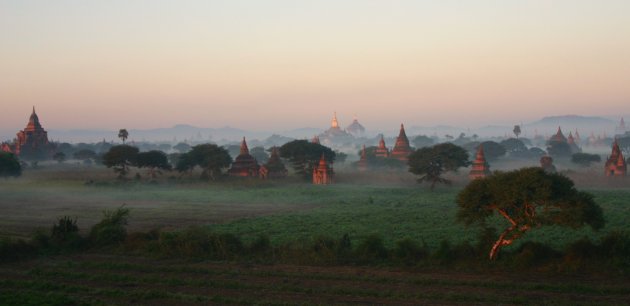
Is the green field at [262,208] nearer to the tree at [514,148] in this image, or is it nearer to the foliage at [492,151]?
the foliage at [492,151]

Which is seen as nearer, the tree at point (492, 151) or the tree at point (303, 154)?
the tree at point (303, 154)

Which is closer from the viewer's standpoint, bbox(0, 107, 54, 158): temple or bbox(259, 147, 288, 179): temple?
bbox(259, 147, 288, 179): temple

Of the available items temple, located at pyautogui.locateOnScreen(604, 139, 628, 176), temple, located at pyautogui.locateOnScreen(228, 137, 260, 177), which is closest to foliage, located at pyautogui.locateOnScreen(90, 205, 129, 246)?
temple, located at pyautogui.locateOnScreen(228, 137, 260, 177)

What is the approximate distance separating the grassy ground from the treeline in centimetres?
98

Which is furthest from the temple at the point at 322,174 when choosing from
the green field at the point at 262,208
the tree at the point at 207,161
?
the tree at the point at 207,161

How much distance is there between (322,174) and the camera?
65500mm

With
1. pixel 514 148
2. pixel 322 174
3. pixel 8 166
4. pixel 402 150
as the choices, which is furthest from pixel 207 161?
pixel 514 148

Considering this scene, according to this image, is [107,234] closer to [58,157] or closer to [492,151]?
[58,157]

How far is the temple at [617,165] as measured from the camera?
67.1m

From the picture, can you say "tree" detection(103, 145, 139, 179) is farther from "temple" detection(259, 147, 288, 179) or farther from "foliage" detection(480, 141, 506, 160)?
"foliage" detection(480, 141, 506, 160)

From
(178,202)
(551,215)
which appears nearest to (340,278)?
(551,215)

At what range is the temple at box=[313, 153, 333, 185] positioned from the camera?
2566 inches

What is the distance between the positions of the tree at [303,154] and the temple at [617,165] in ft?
109

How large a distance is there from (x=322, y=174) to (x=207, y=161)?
13.0 meters
